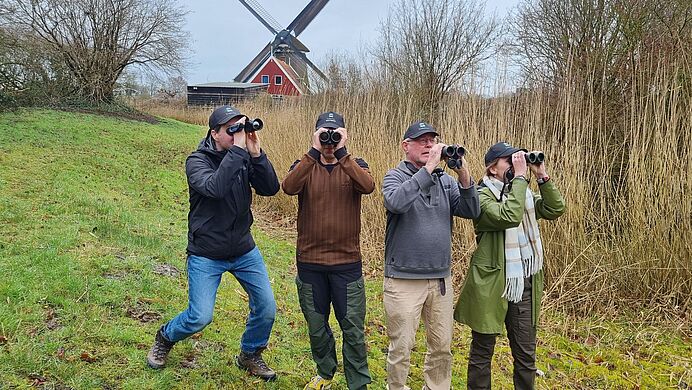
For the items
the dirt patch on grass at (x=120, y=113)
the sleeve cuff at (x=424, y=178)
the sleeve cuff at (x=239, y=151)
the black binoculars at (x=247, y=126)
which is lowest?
the sleeve cuff at (x=424, y=178)

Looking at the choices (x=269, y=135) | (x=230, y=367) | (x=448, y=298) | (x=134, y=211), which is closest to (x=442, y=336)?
(x=448, y=298)

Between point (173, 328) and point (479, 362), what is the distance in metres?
1.72

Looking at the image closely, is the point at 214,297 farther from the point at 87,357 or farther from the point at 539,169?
the point at 539,169

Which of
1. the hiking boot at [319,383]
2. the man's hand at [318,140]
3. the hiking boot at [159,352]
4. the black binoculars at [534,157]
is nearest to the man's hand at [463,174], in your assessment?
the black binoculars at [534,157]

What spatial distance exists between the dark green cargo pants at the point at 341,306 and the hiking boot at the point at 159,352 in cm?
90

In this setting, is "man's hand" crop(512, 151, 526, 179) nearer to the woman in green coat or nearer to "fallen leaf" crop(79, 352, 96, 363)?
the woman in green coat

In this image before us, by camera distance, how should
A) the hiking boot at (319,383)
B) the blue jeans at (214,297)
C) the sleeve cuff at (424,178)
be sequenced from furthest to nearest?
the hiking boot at (319,383) < the blue jeans at (214,297) < the sleeve cuff at (424,178)

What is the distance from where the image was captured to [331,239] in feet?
8.16

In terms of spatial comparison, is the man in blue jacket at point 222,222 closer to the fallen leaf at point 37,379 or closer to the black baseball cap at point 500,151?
the fallen leaf at point 37,379

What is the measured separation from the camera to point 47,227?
16.6ft

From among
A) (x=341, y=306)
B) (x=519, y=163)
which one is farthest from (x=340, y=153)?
(x=519, y=163)

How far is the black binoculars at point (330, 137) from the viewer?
2.44 metres

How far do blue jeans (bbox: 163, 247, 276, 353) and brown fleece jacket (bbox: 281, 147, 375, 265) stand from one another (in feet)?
1.13

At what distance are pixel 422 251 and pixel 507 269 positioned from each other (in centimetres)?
47
